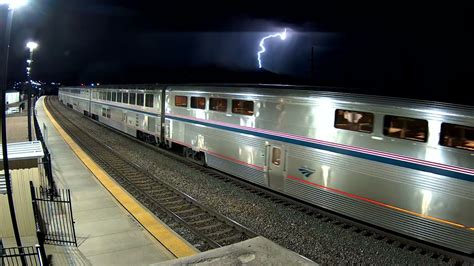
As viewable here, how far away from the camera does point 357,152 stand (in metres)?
7.90

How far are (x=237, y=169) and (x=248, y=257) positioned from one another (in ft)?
24.0

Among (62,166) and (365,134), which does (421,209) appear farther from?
(62,166)

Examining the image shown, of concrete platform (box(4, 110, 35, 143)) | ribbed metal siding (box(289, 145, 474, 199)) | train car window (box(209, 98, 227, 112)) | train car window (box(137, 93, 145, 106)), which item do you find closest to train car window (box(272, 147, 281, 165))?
ribbed metal siding (box(289, 145, 474, 199))

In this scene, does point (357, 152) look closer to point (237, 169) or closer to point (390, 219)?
point (390, 219)

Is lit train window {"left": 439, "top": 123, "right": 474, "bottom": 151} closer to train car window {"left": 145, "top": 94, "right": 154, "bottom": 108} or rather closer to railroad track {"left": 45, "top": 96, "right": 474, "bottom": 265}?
railroad track {"left": 45, "top": 96, "right": 474, "bottom": 265}

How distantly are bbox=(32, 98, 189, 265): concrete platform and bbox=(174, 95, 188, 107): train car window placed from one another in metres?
4.18

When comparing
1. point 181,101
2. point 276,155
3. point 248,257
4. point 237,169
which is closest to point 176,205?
point 237,169

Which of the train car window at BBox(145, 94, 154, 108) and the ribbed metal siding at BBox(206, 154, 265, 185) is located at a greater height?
the train car window at BBox(145, 94, 154, 108)

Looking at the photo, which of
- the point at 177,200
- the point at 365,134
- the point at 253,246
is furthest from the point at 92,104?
the point at 253,246

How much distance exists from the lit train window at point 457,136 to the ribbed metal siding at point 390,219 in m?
1.29

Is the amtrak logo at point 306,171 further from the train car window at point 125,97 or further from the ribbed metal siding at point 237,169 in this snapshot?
the train car window at point 125,97

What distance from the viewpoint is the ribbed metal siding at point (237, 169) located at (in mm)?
10689

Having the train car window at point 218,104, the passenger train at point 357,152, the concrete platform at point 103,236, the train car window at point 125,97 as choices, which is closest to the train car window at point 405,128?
the passenger train at point 357,152

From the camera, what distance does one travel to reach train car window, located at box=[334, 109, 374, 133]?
772cm
